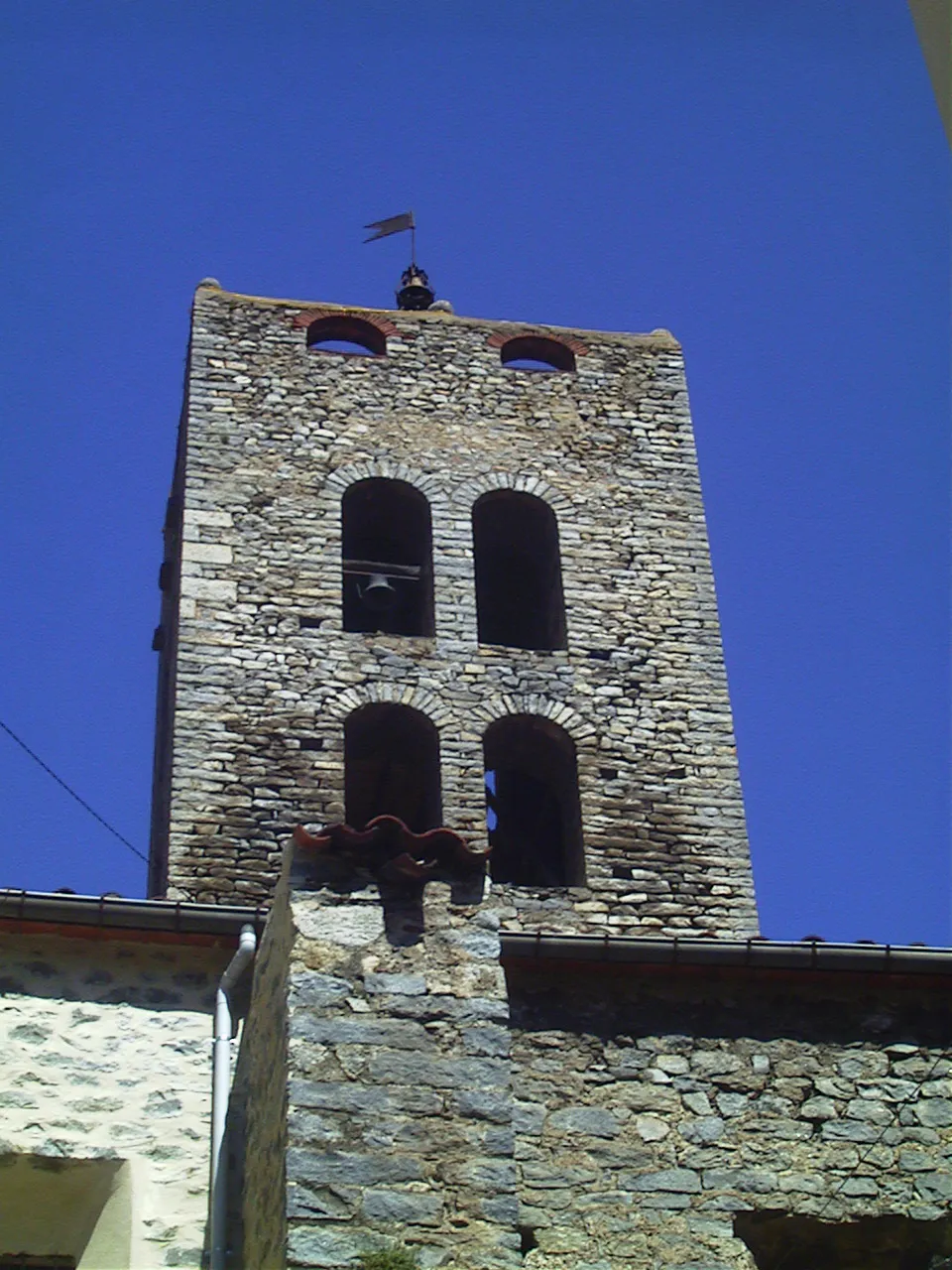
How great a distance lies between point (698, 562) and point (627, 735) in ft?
6.66

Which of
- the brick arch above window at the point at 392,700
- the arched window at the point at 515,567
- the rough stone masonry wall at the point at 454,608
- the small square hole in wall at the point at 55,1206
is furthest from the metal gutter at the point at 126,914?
the arched window at the point at 515,567

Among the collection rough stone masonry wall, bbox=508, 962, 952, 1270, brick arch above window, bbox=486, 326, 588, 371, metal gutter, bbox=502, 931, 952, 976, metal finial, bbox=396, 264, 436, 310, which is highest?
metal finial, bbox=396, 264, 436, 310

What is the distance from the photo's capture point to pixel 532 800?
16219 mm

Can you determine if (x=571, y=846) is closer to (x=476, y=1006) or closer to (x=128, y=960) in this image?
(x=128, y=960)

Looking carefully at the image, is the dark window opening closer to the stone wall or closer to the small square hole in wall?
the stone wall

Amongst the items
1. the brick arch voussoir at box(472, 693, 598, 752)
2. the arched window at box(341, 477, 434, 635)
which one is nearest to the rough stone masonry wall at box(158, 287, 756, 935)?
the brick arch voussoir at box(472, 693, 598, 752)

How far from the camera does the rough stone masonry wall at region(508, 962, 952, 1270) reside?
9.36m

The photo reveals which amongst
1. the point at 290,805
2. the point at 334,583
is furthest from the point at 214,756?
the point at 334,583

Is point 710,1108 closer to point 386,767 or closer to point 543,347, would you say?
point 386,767

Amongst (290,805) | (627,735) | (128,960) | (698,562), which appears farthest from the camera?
(698,562)

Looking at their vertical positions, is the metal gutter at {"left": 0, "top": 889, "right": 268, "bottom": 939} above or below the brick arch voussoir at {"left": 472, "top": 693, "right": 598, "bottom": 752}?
below

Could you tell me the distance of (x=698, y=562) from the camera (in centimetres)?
1738

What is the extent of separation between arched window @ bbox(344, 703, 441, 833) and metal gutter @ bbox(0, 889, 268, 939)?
5307mm

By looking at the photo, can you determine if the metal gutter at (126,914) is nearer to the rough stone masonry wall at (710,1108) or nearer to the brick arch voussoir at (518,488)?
the rough stone masonry wall at (710,1108)
